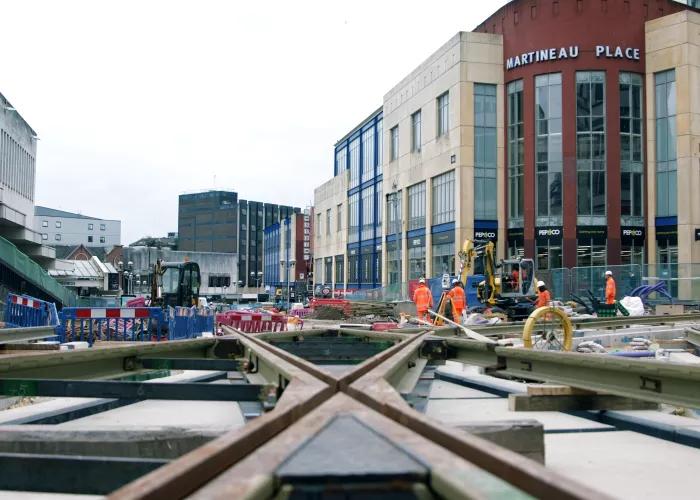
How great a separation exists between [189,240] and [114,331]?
105 m

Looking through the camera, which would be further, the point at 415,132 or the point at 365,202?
the point at 365,202

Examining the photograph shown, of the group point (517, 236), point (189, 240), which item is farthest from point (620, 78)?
point (189, 240)

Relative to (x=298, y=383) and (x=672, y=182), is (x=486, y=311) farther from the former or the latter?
(x=298, y=383)

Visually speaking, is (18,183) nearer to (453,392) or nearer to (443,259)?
(443,259)

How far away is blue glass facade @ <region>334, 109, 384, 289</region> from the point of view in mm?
56250

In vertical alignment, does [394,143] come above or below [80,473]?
above

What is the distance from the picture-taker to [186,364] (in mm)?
5094

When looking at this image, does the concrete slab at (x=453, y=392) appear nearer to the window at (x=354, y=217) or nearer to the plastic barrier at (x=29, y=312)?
the plastic barrier at (x=29, y=312)

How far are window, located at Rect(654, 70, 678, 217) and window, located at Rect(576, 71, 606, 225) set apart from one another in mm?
3310

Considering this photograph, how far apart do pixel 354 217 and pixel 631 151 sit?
3010 cm

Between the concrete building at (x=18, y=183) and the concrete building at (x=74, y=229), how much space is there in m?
51.3

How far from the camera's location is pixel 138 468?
222 cm

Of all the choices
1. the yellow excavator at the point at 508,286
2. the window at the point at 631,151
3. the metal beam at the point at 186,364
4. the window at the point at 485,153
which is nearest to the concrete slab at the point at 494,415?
the metal beam at the point at 186,364

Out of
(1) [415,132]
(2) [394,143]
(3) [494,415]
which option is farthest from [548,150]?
(3) [494,415]
